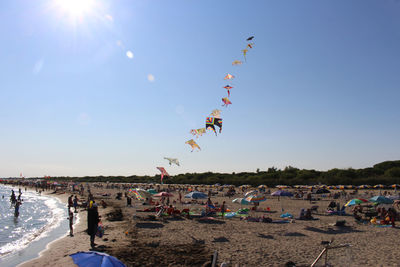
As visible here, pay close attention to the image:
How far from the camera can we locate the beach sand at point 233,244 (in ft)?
28.0

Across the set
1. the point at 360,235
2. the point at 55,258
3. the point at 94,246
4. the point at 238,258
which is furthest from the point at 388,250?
the point at 55,258

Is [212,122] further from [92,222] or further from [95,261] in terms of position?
[95,261]

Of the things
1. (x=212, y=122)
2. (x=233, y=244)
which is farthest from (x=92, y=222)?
(x=212, y=122)

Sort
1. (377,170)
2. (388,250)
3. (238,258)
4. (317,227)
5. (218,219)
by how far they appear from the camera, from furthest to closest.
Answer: (377,170) → (218,219) → (317,227) → (388,250) → (238,258)

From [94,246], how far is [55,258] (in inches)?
50.3

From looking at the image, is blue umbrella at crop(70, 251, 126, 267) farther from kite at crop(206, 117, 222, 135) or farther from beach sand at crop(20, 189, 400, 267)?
kite at crop(206, 117, 222, 135)

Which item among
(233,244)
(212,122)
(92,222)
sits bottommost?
(233,244)

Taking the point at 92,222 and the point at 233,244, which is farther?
the point at 233,244

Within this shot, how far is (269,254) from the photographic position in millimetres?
9141

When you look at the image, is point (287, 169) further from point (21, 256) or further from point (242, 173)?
point (21, 256)

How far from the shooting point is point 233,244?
34.1ft

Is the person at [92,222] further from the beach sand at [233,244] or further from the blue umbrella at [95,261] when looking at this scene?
the blue umbrella at [95,261]

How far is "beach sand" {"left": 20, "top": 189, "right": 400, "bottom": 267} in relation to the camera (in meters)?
8.52

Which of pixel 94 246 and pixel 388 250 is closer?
pixel 388 250
